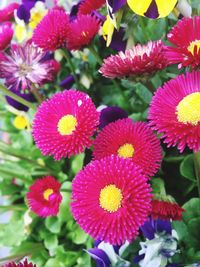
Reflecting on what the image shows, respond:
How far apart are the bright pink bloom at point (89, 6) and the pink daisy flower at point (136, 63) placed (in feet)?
0.33

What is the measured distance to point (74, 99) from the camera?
11.0 inches

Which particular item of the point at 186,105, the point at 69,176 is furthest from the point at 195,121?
the point at 69,176

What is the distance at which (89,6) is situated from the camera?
38cm

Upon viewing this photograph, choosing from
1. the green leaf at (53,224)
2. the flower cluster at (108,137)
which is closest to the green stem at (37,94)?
the flower cluster at (108,137)

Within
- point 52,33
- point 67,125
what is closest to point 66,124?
point 67,125

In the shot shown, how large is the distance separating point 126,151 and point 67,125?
1.5 inches

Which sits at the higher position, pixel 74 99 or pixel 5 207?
pixel 74 99

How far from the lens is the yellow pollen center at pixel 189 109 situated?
24 cm

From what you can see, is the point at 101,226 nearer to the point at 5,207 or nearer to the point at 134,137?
the point at 134,137

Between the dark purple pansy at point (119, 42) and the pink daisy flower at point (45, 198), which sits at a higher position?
the dark purple pansy at point (119, 42)

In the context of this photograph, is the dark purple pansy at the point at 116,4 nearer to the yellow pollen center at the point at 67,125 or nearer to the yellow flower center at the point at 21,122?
the yellow pollen center at the point at 67,125

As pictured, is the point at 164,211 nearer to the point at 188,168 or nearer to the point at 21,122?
the point at 188,168

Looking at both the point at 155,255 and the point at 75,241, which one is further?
the point at 75,241

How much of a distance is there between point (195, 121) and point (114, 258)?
0.13 meters
